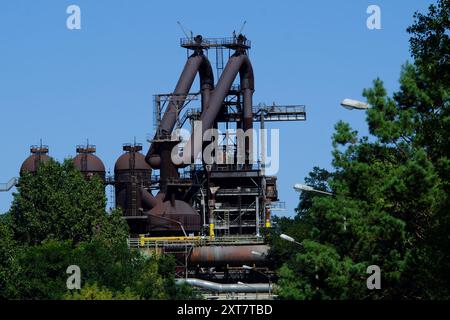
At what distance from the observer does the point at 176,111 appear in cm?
15925

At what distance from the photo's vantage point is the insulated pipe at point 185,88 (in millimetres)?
159375

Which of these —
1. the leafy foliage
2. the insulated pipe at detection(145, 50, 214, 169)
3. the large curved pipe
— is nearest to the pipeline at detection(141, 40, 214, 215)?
the insulated pipe at detection(145, 50, 214, 169)

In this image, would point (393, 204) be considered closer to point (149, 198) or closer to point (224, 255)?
point (224, 255)

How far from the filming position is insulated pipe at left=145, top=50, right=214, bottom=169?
159375 mm

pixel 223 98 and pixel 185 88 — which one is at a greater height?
pixel 185 88

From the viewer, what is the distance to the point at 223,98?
159 meters

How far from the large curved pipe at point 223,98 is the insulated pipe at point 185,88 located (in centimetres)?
287

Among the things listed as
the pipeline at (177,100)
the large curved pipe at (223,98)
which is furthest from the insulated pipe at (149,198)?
the large curved pipe at (223,98)

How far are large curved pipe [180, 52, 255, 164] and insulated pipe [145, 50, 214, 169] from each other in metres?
2.87

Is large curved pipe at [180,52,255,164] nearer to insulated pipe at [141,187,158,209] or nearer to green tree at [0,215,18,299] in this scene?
insulated pipe at [141,187,158,209]

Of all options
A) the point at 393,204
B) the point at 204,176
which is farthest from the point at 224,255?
the point at 393,204

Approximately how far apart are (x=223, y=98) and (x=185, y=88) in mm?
4327
